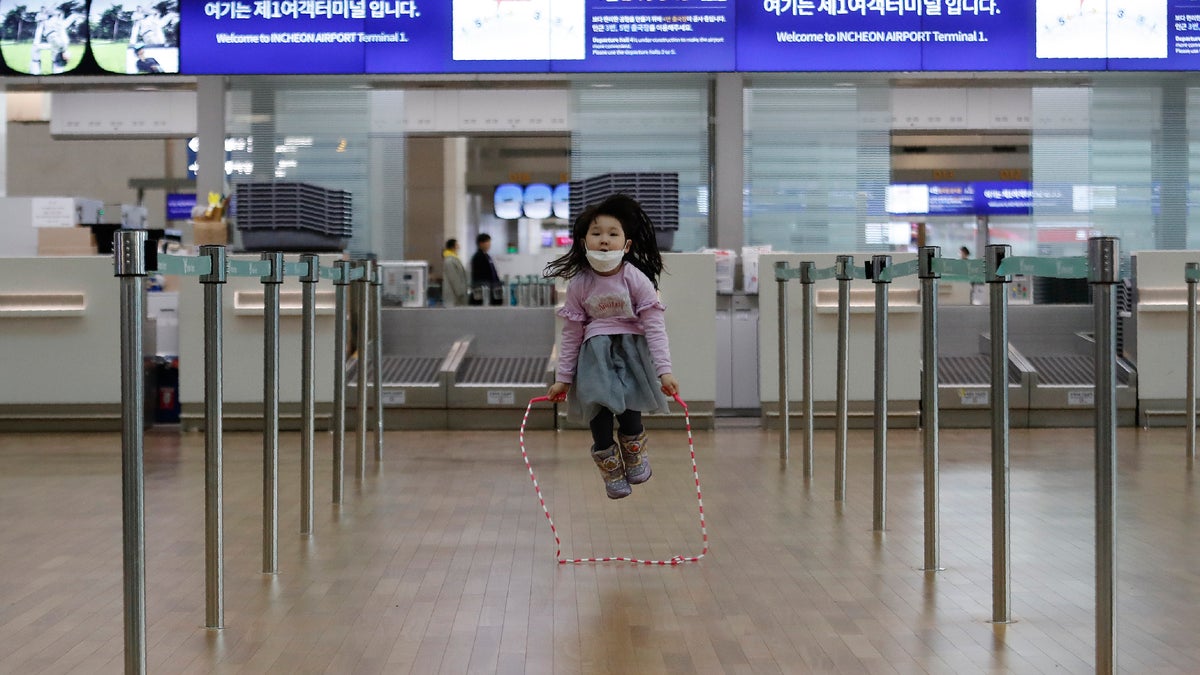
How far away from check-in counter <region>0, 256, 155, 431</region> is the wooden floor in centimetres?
197

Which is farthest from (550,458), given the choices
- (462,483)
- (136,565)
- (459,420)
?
(136,565)

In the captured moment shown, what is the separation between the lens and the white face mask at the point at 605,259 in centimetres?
489

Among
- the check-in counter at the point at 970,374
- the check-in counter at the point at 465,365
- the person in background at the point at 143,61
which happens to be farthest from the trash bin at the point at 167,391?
the check-in counter at the point at 970,374

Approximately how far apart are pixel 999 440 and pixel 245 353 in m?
6.38

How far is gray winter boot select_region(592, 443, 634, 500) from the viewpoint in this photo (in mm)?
4938

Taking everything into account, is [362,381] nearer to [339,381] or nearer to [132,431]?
[339,381]

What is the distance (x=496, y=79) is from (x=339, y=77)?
4.75 feet

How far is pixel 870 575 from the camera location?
14.4ft

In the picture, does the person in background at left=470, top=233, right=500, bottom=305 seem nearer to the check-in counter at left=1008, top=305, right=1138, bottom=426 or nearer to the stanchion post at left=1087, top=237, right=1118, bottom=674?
the check-in counter at left=1008, top=305, right=1138, bottom=426

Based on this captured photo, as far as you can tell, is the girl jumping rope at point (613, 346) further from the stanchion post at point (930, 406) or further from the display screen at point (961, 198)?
the display screen at point (961, 198)

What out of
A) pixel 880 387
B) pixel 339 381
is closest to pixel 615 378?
pixel 880 387

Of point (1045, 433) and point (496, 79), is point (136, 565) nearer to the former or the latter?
point (1045, 433)

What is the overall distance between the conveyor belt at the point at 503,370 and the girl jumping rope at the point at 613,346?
4.34 metres

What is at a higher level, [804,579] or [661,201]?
[661,201]
